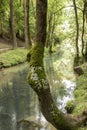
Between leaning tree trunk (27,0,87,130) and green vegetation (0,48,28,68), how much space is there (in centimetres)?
1889

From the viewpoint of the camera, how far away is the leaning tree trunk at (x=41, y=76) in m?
9.76

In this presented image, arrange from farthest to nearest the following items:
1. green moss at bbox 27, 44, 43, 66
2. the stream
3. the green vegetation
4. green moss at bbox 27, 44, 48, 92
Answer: the green vegetation < the stream < green moss at bbox 27, 44, 43, 66 < green moss at bbox 27, 44, 48, 92

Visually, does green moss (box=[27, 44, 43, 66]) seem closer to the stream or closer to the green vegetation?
the stream

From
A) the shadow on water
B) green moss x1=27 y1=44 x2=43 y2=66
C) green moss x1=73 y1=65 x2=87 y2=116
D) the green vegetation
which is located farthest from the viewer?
the green vegetation

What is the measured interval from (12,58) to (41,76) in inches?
904

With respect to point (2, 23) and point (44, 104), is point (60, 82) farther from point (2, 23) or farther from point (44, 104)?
point (2, 23)

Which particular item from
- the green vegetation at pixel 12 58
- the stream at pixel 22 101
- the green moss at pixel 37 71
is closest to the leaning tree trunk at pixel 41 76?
the green moss at pixel 37 71

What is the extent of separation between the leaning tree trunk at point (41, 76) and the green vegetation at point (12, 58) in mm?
18892

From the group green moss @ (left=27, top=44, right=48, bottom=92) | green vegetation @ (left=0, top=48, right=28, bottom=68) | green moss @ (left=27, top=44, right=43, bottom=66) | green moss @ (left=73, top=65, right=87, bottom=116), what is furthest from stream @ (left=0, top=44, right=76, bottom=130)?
green vegetation @ (left=0, top=48, right=28, bottom=68)

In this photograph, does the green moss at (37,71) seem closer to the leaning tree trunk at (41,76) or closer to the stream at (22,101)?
the leaning tree trunk at (41,76)

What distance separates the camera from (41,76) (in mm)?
9883

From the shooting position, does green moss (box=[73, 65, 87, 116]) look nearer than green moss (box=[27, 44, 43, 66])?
No

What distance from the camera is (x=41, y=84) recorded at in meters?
9.69

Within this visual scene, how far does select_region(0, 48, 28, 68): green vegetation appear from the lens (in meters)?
30.0
